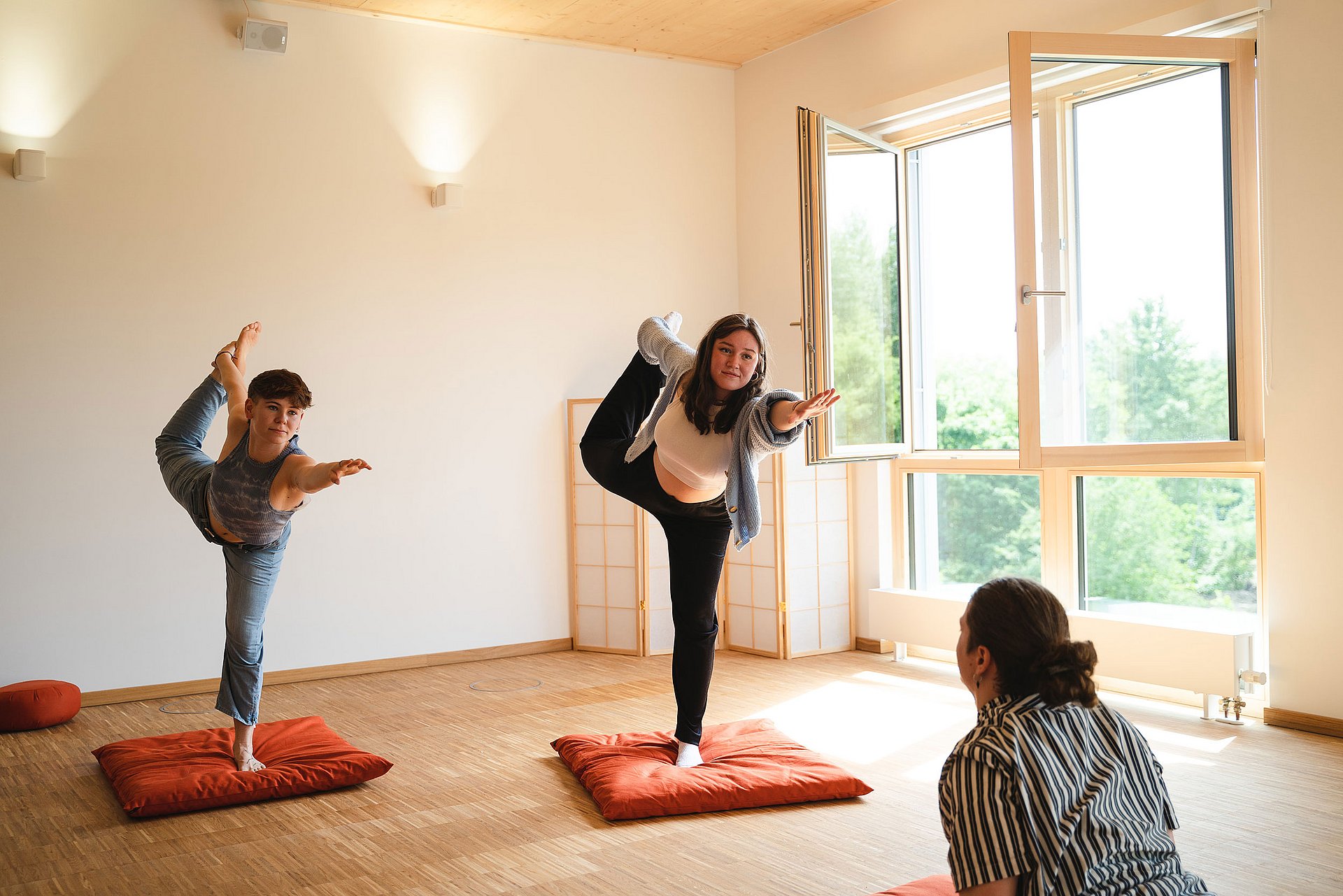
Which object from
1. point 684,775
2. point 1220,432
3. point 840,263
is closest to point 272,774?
point 684,775

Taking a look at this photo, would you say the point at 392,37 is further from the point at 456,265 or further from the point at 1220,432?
the point at 1220,432

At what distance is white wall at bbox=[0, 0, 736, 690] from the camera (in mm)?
4434

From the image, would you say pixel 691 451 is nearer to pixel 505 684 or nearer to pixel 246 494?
pixel 246 494

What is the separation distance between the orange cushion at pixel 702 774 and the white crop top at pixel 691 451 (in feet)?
2.83

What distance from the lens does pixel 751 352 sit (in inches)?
122

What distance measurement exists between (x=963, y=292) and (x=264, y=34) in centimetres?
336

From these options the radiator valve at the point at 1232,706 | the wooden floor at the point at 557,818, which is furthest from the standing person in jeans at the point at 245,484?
the radiator valve at the point at 1232,706

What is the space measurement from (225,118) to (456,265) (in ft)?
3.94

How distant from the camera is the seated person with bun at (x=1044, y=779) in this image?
132 centimetres

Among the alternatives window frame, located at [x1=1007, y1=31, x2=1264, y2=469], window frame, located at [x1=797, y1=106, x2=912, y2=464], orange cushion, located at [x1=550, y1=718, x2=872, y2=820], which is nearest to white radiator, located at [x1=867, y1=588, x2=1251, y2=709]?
window frame, located at [x1=1007, y1=31, x2=1264, y2=469]

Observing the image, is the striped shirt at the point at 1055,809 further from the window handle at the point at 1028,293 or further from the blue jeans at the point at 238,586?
the window handle at the point at 1028,293

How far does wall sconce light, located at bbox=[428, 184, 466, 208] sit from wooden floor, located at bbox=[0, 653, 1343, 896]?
93.6 inches

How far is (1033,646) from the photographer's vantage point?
1.39m

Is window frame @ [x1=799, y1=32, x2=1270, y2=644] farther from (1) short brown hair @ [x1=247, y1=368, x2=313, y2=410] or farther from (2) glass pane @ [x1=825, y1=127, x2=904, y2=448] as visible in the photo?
(1) short brown hair @ [x1=247, y1=368, x2=313, y2=410]
